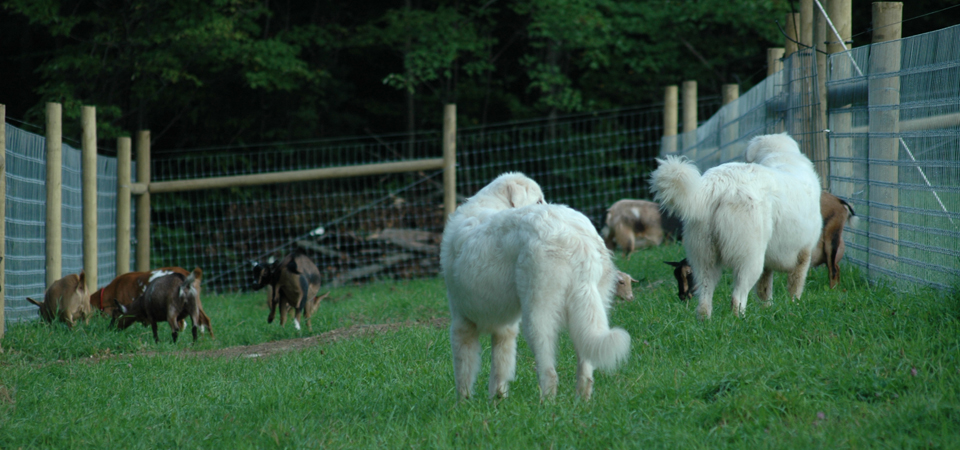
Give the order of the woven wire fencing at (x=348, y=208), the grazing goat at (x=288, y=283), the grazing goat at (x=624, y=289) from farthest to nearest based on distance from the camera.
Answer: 1. the woven wire fencing at (x=348, y=208)
2. the grazing goat at (x=288, y=283)
3. the grazing goat at (x=624, y=289)

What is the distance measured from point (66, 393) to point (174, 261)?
8.75 metres

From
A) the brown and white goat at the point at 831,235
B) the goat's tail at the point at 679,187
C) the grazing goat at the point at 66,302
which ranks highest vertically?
the goat's tail at the point at 679,187

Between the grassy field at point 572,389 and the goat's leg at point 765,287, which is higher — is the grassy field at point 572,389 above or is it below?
below

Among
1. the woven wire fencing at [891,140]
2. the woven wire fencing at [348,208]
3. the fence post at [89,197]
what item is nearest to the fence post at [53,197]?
the fence post at [89,197]

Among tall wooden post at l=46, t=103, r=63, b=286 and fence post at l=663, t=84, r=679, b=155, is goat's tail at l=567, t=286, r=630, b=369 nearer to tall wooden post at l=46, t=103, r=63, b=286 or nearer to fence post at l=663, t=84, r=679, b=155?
tall wooden post at l=46, t=103, r=63, b=286

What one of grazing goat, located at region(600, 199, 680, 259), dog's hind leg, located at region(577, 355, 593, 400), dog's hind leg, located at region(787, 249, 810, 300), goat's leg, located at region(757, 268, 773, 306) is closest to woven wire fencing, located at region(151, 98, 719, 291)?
grazing goat, located at region(600, 199, 680, 259)

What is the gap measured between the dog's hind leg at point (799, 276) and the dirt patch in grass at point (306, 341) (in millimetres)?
2895

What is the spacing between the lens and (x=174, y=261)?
43.3 ft

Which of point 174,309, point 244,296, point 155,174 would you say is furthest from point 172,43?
point 174,309

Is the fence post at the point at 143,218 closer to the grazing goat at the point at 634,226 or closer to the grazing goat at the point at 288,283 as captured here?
the grazing goat at the point at 288,283

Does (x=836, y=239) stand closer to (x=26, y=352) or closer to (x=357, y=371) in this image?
(x=357, y=371)

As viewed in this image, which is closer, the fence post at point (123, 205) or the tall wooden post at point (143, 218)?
the fence post at point (123, 205)

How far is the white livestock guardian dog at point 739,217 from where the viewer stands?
183 inches

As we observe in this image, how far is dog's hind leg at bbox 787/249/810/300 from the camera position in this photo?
524 cm
